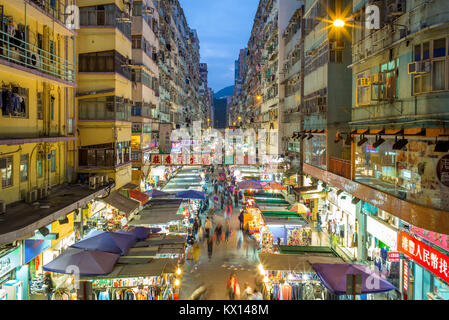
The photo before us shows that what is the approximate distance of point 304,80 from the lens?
28750 millimetres

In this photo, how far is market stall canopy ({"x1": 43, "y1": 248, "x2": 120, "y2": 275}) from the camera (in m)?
→ 11.6

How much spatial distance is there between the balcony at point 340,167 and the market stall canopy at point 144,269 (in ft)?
32.2

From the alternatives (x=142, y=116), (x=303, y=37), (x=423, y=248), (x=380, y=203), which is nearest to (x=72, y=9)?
(x=142, y=116)

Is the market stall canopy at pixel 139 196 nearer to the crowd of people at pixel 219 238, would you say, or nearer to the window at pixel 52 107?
the crowd of people at pixel 219 238

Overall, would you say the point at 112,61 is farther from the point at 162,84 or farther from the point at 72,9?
the point at 162,84

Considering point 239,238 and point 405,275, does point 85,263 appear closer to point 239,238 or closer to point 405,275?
point 405,275

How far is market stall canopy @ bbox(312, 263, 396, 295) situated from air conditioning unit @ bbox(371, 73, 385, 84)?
24.8 feet

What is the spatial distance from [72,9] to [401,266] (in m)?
21.0

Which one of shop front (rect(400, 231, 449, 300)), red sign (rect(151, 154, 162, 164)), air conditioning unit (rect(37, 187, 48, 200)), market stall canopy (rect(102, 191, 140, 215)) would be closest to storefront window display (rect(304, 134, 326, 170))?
shop front (rect(400, 231, 449, 300))

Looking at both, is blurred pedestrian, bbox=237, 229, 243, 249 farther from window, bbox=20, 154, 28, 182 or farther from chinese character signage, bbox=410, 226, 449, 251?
window, bbox=20, 154, 28, 182

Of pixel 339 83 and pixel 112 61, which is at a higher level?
pixel 112 61

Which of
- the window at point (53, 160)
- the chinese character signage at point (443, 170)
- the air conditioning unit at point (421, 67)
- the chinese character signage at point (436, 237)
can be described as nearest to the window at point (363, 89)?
Answer: the air conditioning unit at point (421, 67)

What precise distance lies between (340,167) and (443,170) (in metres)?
9.00

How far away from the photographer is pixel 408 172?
11.9 meters
